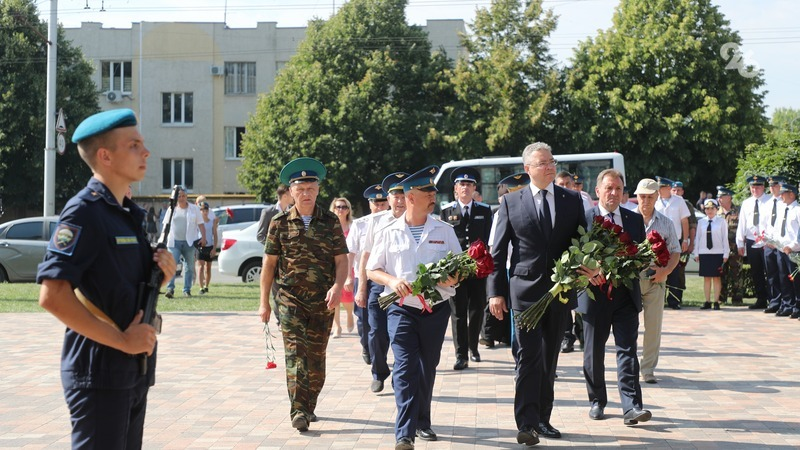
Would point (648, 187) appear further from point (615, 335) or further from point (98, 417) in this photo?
point (98, 417)

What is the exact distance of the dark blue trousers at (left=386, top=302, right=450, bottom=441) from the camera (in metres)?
6.73

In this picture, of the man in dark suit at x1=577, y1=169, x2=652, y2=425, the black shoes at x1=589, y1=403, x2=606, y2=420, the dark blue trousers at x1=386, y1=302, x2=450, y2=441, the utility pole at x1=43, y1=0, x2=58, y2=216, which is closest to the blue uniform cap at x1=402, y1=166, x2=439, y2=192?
the dark blue trousers at x1=386, y1=302, x2=450, y2=441

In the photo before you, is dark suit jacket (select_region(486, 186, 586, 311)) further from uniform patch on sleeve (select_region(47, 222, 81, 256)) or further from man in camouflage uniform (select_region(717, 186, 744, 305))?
man in camouflage uniform (select_region(717, 186, 744, 305))

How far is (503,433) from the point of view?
740cm

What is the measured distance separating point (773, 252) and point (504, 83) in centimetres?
2608

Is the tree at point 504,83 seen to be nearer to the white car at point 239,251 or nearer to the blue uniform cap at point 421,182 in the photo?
the white car at point 239,251

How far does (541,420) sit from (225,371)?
426 cm

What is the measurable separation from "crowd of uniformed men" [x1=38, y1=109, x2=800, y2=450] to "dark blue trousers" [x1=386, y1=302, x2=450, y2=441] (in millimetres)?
11

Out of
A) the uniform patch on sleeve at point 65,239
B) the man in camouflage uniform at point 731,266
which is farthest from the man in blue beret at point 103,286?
the man in camouflage uniform at point 731,266

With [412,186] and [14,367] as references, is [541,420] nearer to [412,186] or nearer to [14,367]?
[412,186]

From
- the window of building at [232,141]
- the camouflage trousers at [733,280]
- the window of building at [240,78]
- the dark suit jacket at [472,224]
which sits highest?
the window of building at [240,78]

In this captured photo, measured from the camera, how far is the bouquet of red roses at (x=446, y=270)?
672 centimetres

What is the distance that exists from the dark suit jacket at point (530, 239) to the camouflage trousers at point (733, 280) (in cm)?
1170

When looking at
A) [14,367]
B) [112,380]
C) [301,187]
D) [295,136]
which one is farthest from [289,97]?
[112,380]
